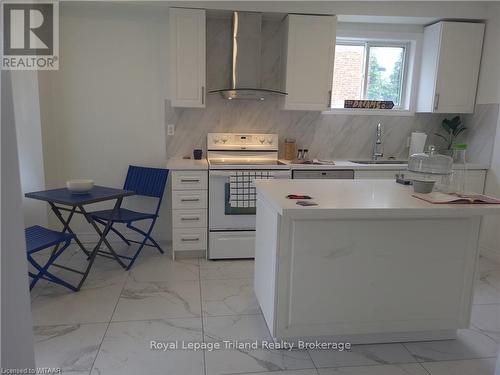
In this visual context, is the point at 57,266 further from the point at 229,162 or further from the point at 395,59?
the point at 395,59

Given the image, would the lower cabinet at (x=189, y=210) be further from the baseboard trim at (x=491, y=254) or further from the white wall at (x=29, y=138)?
the baseboard trim at (x=491, y=254)

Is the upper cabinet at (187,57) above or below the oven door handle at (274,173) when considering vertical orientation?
above

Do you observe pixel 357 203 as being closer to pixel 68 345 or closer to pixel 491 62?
pixel 68 345

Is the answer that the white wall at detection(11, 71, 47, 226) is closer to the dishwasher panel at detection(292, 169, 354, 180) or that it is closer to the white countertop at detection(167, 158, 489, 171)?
the white countertop at detection(167, 158, 489, 171)

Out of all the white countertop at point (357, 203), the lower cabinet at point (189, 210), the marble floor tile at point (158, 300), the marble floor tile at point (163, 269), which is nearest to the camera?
the white countertop at point (357, 203)

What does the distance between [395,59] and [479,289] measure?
255 centimetres

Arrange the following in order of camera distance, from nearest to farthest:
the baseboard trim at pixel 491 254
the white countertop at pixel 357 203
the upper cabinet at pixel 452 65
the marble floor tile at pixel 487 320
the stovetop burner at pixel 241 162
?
the white countertop at pixel 357 203
the marble floor tile at pixel 487 320
the stovetop burner at pixel 241 162
the baseboard trim at pixel 491 254
the upper cabinet at pixel 452 65

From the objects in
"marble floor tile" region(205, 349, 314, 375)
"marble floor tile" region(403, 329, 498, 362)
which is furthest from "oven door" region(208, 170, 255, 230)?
"marble floor tile" region(403, 329, 498, 362)

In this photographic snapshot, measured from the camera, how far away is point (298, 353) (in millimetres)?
2186

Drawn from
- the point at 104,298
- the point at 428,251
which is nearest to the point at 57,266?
the point at 104,298

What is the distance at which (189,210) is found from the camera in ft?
11.4

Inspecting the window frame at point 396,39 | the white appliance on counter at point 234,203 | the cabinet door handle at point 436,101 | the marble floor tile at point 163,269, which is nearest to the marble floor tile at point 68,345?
the marble floor tile at point 163,269

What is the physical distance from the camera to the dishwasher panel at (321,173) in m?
3.60

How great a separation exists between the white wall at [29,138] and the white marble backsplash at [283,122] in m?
1.18
